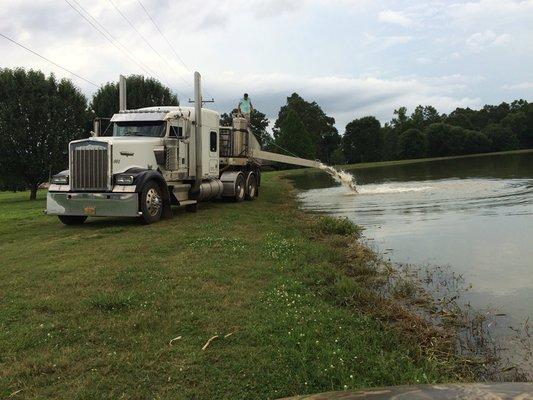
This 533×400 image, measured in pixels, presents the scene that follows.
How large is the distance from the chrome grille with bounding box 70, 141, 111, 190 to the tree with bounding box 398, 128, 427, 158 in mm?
100169

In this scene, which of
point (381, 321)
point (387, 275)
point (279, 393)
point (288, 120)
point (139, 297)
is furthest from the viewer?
point (288, 120)

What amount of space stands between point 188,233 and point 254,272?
4.29 m

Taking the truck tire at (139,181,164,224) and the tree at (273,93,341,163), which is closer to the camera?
the truck tire at (139,181,164,224)

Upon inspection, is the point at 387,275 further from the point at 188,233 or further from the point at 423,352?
the point at 188,233

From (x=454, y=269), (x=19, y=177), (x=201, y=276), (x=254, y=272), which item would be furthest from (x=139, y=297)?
(x=19, y=177)

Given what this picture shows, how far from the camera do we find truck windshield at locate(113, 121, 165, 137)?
15.3 m

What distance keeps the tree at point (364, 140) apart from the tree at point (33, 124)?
86.4m

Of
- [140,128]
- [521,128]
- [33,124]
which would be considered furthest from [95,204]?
[521,128]

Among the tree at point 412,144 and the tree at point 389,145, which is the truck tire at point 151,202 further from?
the tree at point 389,145

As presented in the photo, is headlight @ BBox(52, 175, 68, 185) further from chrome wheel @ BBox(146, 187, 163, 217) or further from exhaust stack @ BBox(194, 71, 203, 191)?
exhaust stack @ BBox(194, 71, 203, 191)

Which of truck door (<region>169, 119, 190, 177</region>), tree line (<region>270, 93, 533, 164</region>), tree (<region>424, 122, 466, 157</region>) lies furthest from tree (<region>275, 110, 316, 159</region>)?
truck door (<region>169, 119, 190, 177</region>)

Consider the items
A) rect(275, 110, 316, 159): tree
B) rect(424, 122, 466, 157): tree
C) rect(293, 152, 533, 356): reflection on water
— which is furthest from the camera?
rect(424, 122, 466, 157): tree

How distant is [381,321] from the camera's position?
217 inches

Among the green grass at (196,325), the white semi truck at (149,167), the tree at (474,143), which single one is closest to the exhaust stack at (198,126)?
the white semi truck at (149,167)
